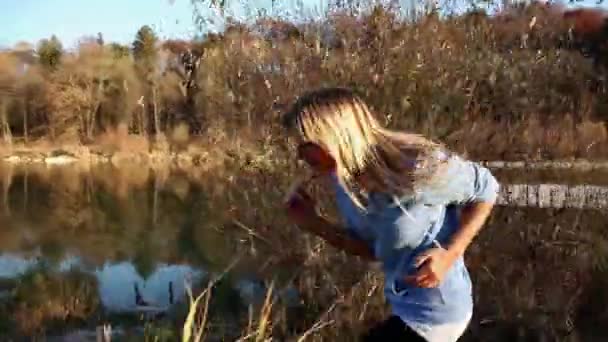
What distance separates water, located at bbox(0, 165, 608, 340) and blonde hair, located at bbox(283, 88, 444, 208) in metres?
3.86

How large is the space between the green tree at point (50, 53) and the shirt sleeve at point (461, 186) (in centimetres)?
3808

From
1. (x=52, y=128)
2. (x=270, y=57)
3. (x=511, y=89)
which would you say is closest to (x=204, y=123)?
(x=270, y=57)

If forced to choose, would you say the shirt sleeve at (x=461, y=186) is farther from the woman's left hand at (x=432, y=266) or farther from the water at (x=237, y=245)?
the water at (x=237, y=245)

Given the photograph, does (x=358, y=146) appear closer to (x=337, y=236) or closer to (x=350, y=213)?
(x=350, y=213)

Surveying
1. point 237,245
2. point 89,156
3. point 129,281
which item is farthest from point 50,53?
point 237,245

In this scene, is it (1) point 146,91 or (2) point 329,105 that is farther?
(1) point 146,91

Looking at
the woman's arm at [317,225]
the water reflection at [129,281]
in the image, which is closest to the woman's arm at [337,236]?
the woman's arm at [317,225]

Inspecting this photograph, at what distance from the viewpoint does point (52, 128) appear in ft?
116

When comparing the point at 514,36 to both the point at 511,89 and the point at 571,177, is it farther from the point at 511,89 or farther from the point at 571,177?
the point at 571,177

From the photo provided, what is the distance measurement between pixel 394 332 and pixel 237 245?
467cm

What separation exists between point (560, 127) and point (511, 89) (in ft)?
1.52

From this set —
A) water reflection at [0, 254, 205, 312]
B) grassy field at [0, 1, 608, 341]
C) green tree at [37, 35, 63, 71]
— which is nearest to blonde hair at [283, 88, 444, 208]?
grassy field at [0, 1, 608, 341]

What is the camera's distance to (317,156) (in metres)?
2.03

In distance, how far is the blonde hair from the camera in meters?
1.97
